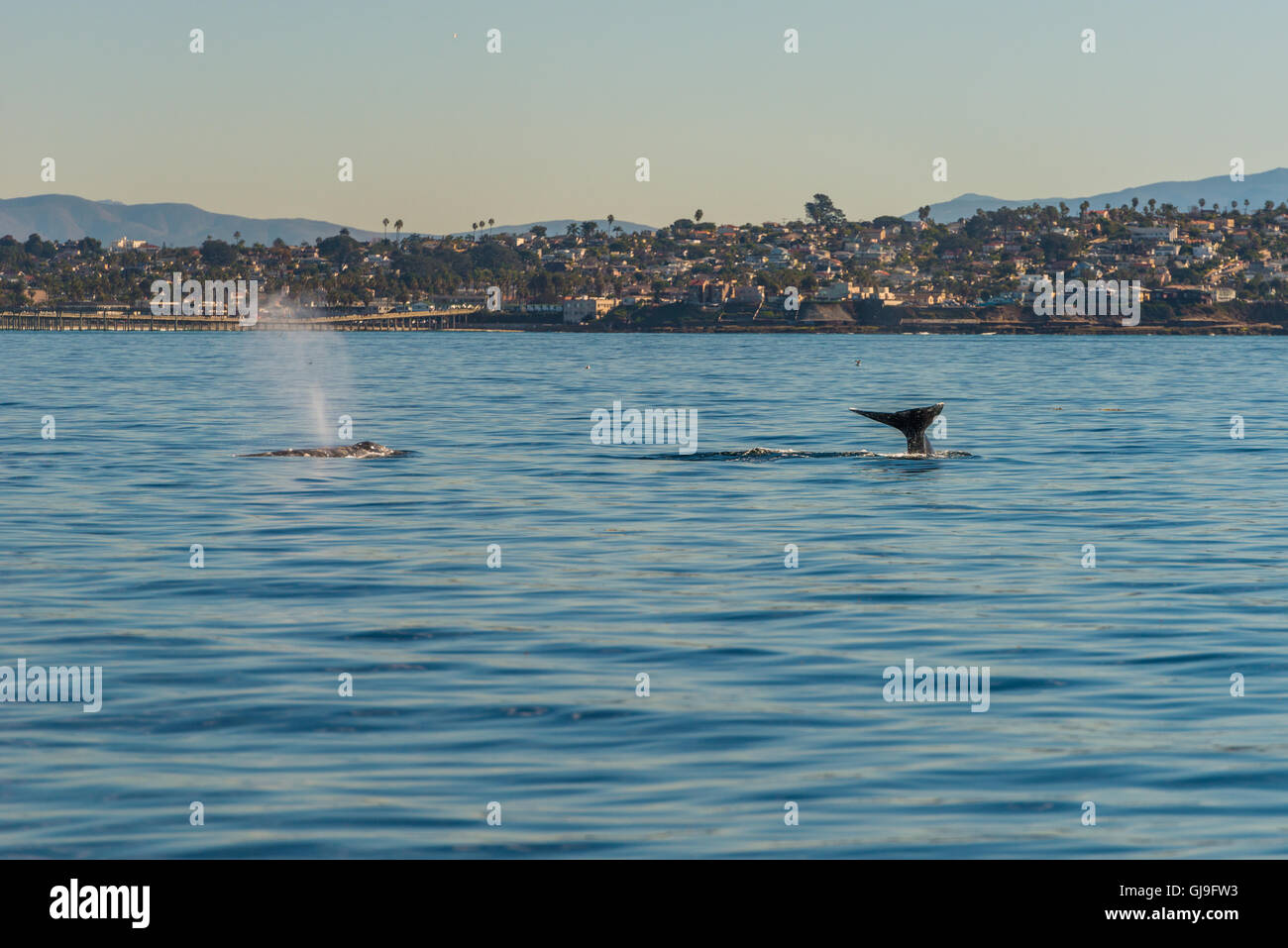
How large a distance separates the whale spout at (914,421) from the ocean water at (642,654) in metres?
0.61

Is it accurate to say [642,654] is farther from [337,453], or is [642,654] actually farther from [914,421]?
[337,453]

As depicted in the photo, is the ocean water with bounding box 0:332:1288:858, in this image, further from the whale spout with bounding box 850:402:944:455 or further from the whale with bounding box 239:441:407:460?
the whale with bounding box 239:441:407:460

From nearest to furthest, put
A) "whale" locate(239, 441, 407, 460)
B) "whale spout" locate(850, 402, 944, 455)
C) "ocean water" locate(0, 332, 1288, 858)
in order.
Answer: "ocean water" locate(0, 332, 1288, 858)
"whale spout" locate(850, 402, 944, 455)
"whale" locate(239, 441, 407, 460)

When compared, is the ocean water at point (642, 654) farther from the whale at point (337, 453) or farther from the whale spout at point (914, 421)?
the whale at point (337, 453)

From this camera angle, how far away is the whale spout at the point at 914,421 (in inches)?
1503

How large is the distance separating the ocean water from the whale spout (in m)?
0.61

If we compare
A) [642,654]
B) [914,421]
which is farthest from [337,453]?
[642,654]

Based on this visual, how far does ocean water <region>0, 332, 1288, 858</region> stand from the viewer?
12.2 meters

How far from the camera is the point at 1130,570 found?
24156 mm

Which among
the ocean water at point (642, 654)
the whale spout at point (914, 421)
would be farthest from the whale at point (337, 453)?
the whale spout at point (914, 421)

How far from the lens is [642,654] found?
18.0 meters

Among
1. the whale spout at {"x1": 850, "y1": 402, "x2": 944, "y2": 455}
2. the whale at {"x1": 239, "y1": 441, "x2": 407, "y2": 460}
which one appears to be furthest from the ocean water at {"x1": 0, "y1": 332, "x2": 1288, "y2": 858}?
the whale at {"x1": 239, "y1": 441, "x2": 407, "y2": 460}
